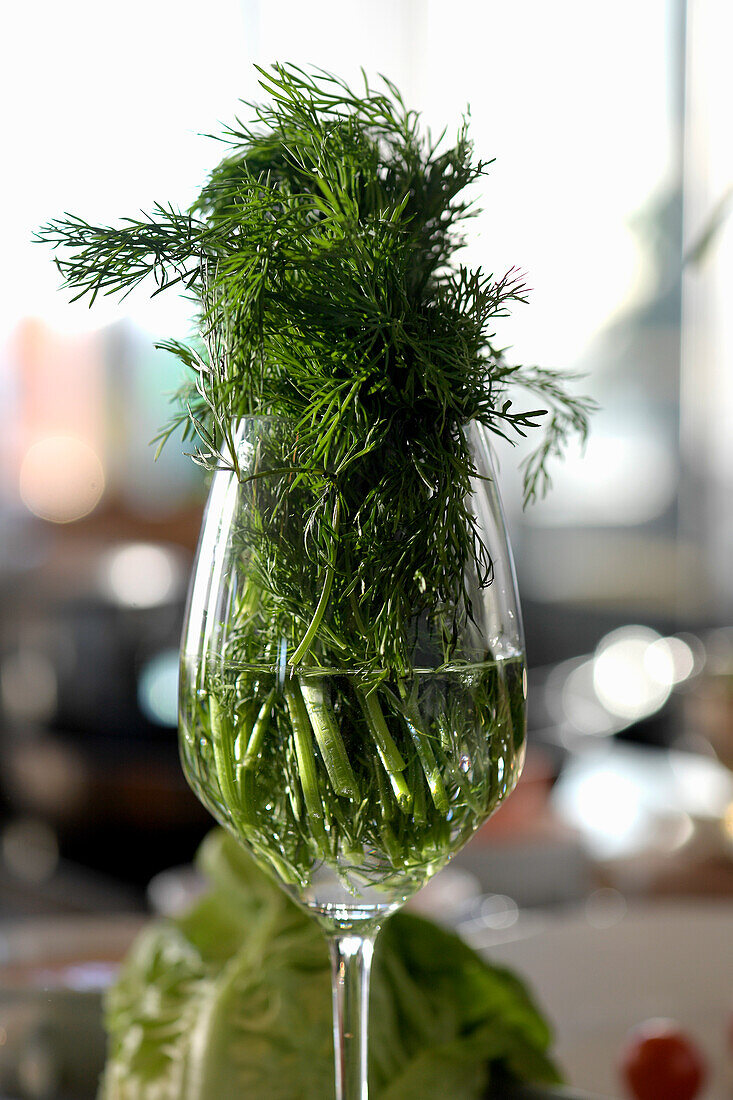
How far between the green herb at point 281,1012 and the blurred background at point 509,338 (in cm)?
161

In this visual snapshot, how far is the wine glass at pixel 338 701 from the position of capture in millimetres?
317

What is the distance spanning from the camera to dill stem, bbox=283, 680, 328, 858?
32cm

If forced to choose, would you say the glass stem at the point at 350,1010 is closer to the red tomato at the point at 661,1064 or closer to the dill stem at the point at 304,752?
the dill stem at the point at 304,752

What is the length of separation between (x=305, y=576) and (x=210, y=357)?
0.22 feet

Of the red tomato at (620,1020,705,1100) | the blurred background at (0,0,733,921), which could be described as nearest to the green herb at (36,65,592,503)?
the red tomato at (620,1020,705,1100)

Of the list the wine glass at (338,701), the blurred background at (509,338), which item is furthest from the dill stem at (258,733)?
the blurred background at (509,338)

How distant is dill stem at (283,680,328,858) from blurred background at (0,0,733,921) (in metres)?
1.78

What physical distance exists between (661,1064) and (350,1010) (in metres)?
0.27

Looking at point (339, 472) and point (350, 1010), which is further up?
point (339, 472)

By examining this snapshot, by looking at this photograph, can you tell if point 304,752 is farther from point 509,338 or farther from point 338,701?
point 509,338

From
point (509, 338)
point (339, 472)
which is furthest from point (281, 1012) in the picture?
point (509, 338)

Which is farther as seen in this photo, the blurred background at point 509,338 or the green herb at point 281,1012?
the blurred background at point 509,338

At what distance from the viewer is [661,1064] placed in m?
0.55

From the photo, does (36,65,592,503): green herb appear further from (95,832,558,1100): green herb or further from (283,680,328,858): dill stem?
(95,832,558,1100): green herb
